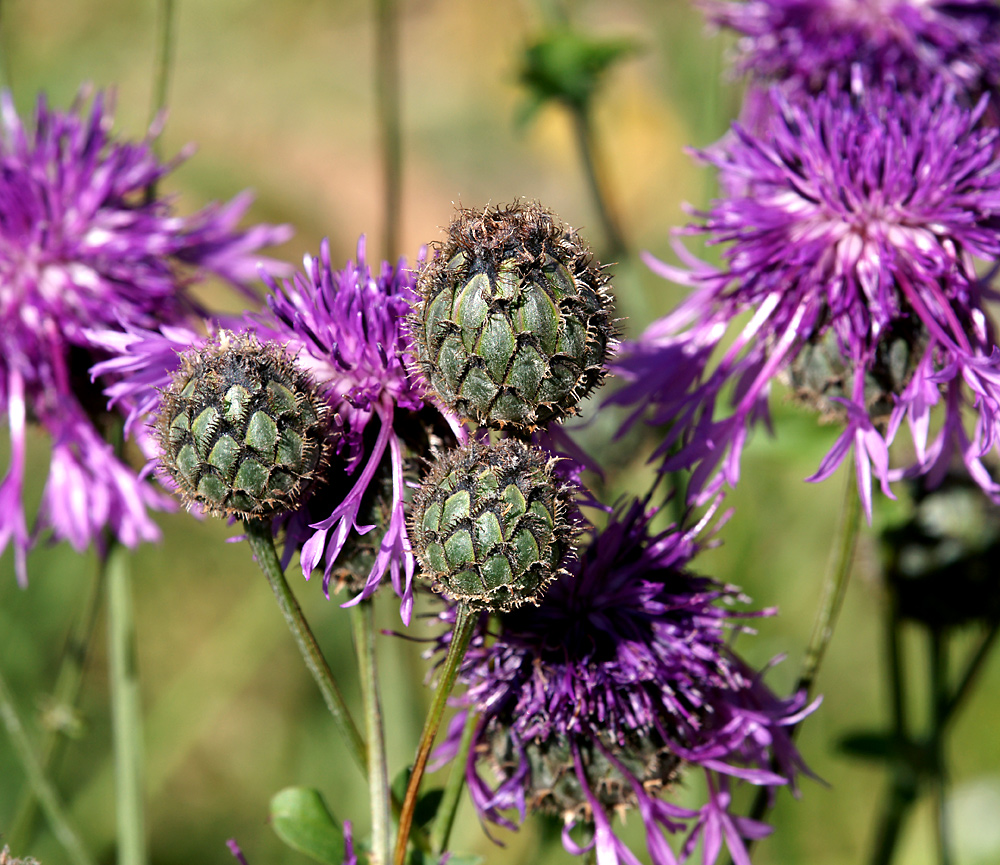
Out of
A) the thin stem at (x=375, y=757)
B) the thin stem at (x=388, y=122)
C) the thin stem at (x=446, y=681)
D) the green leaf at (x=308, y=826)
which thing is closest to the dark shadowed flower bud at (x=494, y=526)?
the thin stem at (x=446, y=681)

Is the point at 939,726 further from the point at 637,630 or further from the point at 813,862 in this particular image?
the point at 813,862

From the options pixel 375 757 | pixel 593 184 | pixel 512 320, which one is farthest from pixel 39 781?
pixel 593 184

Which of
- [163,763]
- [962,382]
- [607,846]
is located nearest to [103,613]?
[163,763]

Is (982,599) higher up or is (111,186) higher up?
(111,186)

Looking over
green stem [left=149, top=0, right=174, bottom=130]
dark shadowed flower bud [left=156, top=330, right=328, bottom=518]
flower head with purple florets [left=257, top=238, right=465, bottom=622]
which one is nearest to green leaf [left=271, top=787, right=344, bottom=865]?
flower head with purple florets [left=257, top=238, right=465, bottom=622]

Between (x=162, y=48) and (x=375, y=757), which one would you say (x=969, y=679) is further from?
(x=162, y=48)

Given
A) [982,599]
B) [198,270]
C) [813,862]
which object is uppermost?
[198,270]
